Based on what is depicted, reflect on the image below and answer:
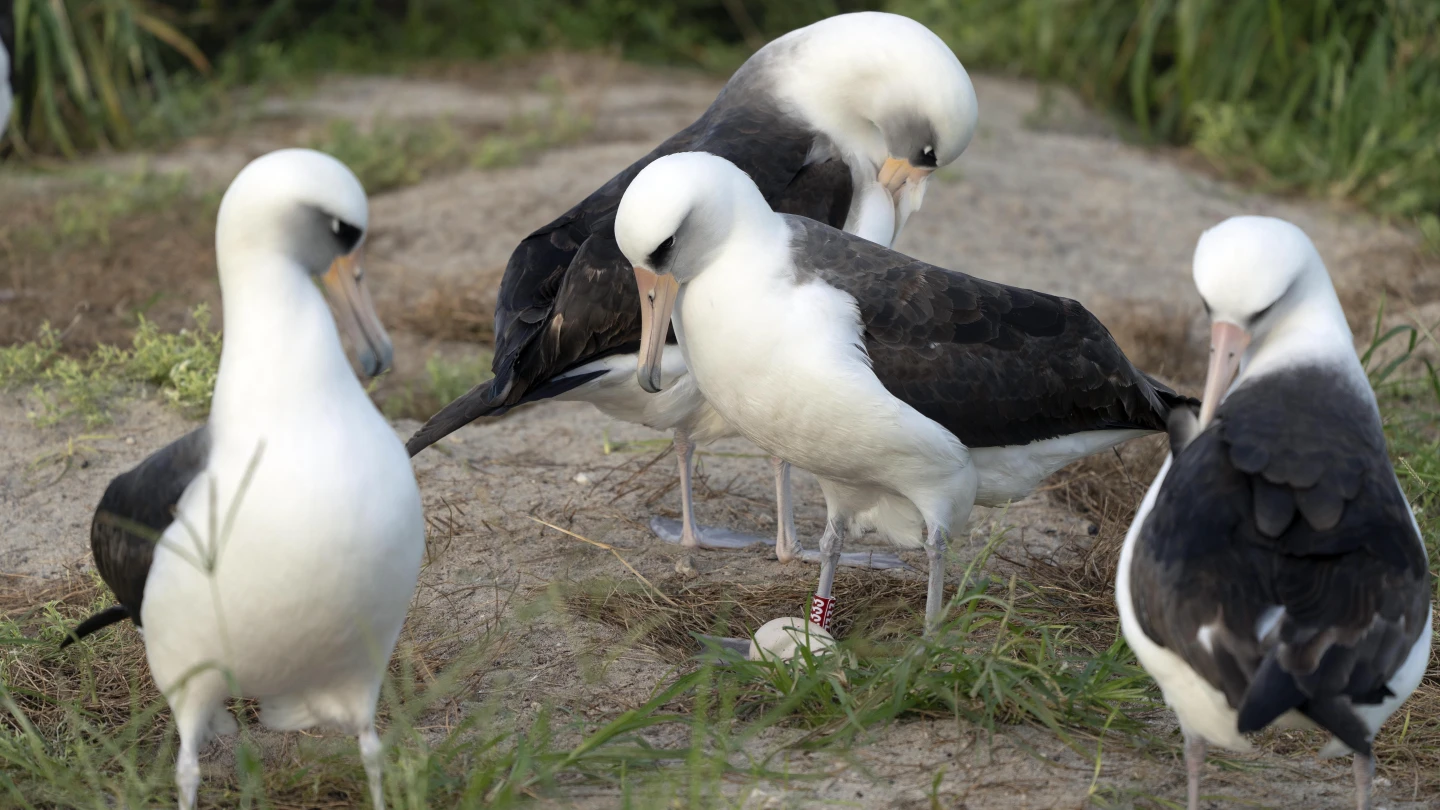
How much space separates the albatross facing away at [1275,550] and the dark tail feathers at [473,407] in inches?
74.7

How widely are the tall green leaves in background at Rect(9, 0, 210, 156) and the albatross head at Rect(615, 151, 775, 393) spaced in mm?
6434

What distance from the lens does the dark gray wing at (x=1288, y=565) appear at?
9.64 feet

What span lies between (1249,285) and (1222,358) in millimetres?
186

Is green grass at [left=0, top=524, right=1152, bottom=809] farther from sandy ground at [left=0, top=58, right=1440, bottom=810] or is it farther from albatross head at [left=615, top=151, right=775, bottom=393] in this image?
albatross head at [left=615, top=151, right=775, bottom=393]

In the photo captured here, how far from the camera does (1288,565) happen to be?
3090 mm

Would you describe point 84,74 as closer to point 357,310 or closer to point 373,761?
point 357,310

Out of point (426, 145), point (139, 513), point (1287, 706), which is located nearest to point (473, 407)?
point (139, 513)

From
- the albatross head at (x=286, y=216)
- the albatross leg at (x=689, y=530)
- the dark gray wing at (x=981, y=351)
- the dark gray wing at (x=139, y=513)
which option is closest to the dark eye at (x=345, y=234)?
the albatross head at (x=286, y=216)

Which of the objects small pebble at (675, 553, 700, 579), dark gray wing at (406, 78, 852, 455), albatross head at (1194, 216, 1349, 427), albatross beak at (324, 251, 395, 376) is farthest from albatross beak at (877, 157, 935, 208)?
albatross beak at (324, 251, 395, 376)

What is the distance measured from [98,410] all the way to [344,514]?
3.09 metres

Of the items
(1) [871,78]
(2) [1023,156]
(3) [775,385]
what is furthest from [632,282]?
(2) [1023,156]

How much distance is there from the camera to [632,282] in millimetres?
4664

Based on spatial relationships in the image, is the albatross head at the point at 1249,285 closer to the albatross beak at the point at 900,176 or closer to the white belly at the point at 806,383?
the white belly at the point at 806,383

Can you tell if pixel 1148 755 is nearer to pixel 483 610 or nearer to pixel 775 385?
pixel 775 385
